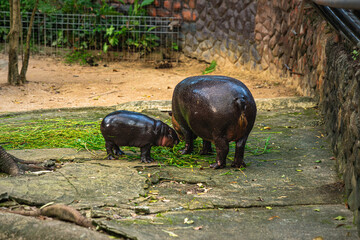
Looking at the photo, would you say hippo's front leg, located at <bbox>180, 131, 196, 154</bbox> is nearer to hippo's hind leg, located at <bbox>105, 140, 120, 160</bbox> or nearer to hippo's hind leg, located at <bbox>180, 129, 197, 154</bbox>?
hippo's hind leg, located at <bbox>180, 129, 197, 154</bbox>

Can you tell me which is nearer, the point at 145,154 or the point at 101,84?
the point at 145,154

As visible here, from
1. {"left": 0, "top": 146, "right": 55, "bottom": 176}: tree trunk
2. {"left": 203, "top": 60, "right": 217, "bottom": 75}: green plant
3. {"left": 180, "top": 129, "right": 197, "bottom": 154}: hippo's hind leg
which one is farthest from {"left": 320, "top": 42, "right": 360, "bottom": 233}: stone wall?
{"left": 203, "top": 60, "right": 217, "bottom": 75}: green plant

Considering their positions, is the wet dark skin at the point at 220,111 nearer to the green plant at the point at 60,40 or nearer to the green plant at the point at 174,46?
the green plant at the point at 174,46

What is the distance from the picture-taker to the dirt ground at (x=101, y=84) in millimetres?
9133

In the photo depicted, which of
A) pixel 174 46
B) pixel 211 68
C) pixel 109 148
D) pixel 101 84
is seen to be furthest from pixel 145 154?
pixel 174 46

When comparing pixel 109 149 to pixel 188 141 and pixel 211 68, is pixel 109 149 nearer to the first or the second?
pixel 188 141

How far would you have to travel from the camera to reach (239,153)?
458 cm

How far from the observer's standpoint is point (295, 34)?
9.09 m

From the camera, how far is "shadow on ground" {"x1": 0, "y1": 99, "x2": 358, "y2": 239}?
3.13 meters

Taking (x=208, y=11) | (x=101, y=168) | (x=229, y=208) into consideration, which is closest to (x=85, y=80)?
(x=208, y=11)

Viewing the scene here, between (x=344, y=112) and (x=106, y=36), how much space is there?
419 inches

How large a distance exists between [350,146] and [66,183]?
236cm

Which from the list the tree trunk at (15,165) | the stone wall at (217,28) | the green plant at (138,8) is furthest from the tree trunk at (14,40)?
the tree trunk at (15,165)

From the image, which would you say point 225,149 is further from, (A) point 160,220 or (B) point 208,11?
(B) point 208,11
